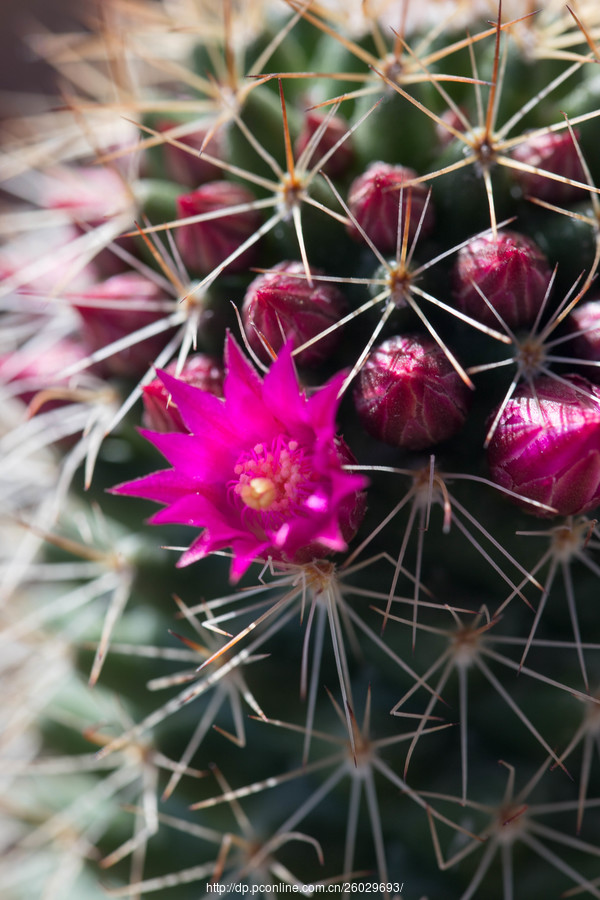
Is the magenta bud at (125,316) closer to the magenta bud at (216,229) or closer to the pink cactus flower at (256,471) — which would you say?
the magenta bud at (216,229)

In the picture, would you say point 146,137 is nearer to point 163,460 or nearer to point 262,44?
point 262,44

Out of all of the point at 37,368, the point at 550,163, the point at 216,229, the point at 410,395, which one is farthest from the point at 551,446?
the point at 37,368

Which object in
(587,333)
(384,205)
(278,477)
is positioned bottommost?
(278,477)

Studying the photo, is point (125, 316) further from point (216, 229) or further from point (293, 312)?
point (293, 312)

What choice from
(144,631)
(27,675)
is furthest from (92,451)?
(27,675)

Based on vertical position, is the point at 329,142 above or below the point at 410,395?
above

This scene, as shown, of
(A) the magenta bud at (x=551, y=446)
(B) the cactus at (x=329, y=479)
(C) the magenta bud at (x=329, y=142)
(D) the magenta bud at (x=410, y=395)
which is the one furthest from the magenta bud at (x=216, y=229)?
(A) the magenta bud at (x=551, y=446)

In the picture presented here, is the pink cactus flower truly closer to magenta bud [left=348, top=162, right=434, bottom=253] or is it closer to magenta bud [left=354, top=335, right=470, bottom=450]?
magenta bud [left=354, top=335, right=470, bottom=450]

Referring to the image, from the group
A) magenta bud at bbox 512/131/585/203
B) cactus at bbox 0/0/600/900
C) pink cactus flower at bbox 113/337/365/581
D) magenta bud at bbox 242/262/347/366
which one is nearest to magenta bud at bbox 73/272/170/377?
cactus at bbox 0/0/600/900
